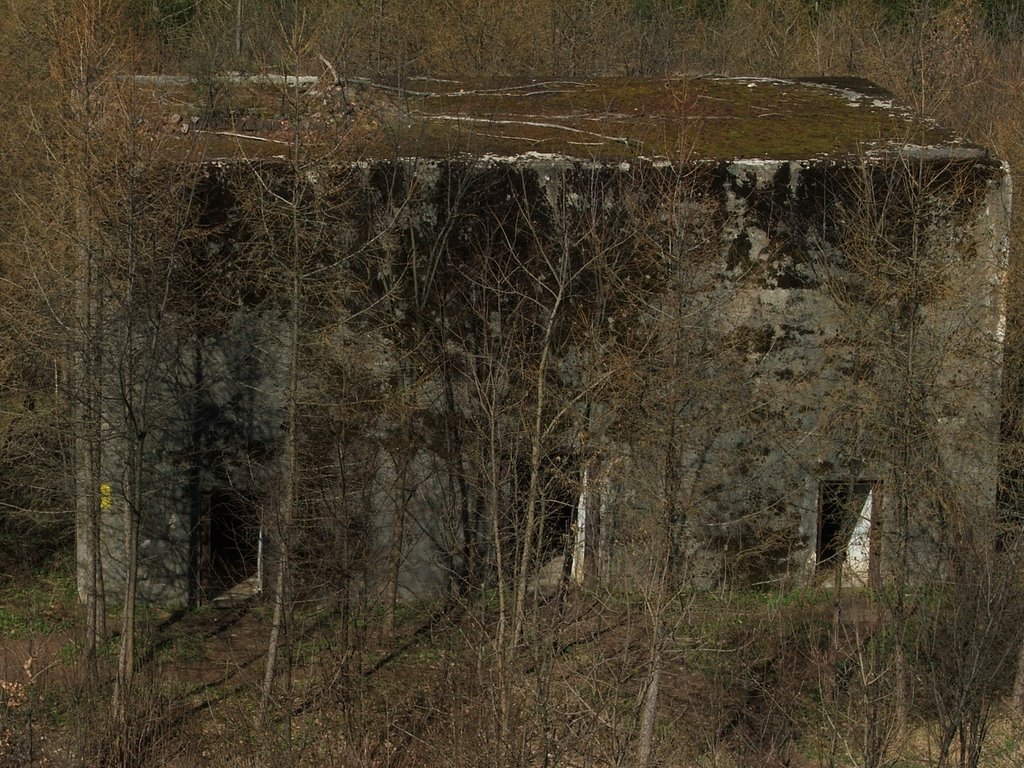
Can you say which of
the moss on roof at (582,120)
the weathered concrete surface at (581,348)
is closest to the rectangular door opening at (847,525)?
the weathered concrete surface at (581,348)

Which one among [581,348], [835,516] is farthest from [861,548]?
[581,348]

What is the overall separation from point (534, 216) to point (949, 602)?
18.5ft

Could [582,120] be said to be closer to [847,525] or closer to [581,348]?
[581,348]

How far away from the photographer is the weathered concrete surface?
12.8m

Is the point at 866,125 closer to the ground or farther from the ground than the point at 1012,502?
farther from the ground

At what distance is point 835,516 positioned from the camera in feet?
44.9

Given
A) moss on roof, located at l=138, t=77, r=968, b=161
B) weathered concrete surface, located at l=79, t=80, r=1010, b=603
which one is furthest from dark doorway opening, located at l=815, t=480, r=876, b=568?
moss on roof, located at l=138, t=77, r=968, b=161

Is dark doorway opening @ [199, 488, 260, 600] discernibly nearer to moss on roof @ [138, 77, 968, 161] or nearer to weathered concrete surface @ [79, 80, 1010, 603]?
weathered concrete surface @ [79, 80, 1010, 603]

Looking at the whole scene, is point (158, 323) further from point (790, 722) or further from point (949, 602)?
point (949, 602)

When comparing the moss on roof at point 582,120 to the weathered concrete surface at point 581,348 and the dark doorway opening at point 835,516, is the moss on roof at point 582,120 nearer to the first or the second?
the weathered concrete surface at point 581,348

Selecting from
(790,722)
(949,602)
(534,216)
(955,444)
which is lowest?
(790,722)

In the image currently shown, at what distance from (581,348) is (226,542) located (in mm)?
4513

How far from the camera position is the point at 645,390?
12.6m

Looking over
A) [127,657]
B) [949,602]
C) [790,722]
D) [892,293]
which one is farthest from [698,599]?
[127,657]
